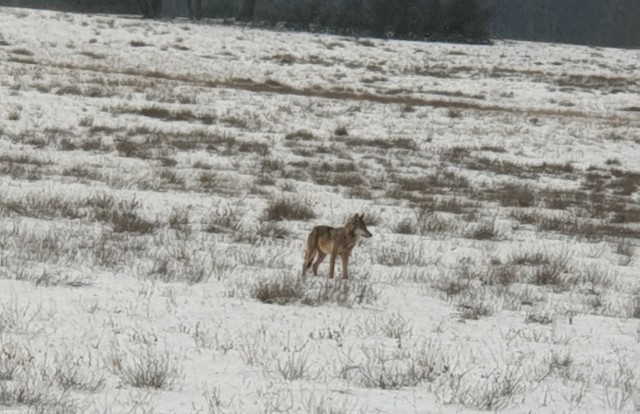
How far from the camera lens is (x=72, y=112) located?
789 inches

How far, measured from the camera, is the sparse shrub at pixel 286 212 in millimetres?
11594

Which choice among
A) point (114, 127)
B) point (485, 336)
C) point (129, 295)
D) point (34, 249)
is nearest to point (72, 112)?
point (114, 127)

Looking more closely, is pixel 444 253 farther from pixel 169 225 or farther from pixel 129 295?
pixel 129 295

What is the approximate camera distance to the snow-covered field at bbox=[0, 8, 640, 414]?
5.36 m

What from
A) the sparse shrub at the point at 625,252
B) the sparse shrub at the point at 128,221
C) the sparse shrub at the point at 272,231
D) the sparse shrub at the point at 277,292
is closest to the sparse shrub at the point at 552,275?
the sparse shrub at the point at 625,252

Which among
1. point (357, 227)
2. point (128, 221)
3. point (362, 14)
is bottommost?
point (128, 221)

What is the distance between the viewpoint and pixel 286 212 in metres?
11.7

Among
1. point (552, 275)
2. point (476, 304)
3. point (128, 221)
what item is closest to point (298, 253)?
point (128, 221)

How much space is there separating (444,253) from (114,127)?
34.6 feet

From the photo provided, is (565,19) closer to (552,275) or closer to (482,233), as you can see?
(482,233)

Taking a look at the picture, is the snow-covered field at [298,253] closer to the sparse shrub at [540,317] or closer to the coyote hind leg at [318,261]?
the sparse shrub at [540,317]

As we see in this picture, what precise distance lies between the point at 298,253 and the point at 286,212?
2.10 metres

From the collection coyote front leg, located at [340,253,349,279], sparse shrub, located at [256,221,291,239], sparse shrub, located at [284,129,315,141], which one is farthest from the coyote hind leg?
sparse shrub, located at [284,129,315,141]

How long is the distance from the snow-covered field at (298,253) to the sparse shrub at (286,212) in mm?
30
